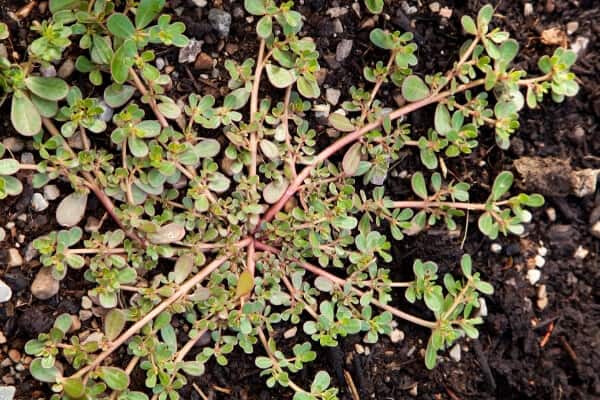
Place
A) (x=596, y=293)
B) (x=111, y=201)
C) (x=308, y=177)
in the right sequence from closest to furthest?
(x=111, y=201)
(x=308, y=177)
(x=596, y=293)

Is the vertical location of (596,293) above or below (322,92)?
below

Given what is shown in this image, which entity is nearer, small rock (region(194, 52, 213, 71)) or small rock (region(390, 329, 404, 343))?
small rock (region(194, 52, 213, 71))

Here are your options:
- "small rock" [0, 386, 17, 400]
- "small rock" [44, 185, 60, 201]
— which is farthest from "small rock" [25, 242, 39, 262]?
"small rock" [0, 386, 17, 400]

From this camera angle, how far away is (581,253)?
108 inches

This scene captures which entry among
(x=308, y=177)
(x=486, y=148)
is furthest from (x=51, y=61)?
(x=486, y=148)

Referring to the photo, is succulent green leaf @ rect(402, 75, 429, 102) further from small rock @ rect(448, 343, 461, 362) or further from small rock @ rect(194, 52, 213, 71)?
small rock @ rect(448, 343, 461, 362)

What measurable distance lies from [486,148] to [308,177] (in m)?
0.71

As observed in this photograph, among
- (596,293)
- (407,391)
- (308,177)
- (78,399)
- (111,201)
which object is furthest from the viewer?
(596,293)

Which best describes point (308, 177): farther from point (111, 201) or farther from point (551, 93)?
point (551, 93)

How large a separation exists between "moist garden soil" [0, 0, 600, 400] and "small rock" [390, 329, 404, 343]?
0.02m

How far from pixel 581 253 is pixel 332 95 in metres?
1.13

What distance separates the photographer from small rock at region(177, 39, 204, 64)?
234 centimetres

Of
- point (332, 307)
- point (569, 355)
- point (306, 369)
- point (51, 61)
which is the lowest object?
point (569, 355)

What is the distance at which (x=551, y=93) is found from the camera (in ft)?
8.74
